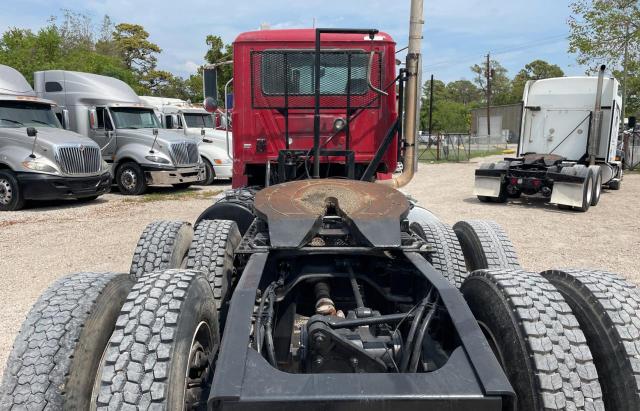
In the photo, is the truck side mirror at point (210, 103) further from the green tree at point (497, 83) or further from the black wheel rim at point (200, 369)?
the green tree at point (497, 83)

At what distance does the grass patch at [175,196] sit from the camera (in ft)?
43.1

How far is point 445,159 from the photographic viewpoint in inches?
1231

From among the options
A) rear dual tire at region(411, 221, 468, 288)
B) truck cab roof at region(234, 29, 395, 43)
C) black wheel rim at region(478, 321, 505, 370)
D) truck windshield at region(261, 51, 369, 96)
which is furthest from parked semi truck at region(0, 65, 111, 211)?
black wheel rim at region(478, 321, 505, 370)

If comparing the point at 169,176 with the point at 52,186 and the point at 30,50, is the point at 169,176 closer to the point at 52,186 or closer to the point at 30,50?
the point at 52,186

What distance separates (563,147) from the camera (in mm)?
13461

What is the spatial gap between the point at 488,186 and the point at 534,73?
81.2 meters

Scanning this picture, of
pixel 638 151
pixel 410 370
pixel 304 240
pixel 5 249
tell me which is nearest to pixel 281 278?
pixel 304 240

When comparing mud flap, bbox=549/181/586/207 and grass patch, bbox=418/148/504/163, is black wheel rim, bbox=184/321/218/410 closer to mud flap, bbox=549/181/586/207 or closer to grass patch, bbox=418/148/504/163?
mud flap, bbox=549/181/586/207

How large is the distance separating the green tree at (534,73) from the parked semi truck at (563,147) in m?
71.8

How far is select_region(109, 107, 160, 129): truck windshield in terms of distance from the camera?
1441 cm

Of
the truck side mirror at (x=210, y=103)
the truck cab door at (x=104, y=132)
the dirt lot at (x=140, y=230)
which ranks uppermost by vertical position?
the truck side mirror at (x=210, y=103)

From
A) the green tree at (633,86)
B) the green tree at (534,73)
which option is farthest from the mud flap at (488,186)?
the green tree at (534,73)

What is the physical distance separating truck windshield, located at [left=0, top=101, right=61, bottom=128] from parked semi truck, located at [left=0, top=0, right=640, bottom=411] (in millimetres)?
10263

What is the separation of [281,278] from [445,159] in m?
29.7
